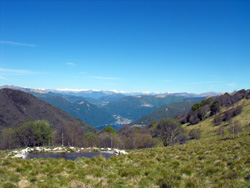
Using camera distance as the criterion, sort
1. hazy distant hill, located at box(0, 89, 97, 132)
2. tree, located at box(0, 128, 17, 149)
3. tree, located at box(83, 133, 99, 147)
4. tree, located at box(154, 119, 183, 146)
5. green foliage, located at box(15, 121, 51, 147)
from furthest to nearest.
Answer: hazy distant hill, located at box(0, 89, 97, 132) → tree, located at box(83, 133, 99, 147) → tree, located at box(154, 119, 183, 146) → tree, located at box(0, 128, 17, 149) → green foliage, located at box(15, 121, 51, 147)

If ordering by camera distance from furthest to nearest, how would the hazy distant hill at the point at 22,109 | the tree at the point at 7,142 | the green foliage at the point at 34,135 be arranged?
the hazy distant hill at the point at 22,109 < the tree at the point at 7,142 < the green foliage at the point at 34,135

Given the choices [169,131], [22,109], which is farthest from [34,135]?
[22,109]

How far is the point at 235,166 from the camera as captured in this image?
9.18 m

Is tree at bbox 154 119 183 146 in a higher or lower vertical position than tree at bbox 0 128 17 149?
higher

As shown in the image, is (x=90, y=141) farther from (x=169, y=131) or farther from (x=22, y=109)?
(x=22, y=109)

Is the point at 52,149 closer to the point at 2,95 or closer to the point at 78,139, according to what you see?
the point at 78,139

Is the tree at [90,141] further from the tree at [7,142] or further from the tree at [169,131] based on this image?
the tree at [169,131]

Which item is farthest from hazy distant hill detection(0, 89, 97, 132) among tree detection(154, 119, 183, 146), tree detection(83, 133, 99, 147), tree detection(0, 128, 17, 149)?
tree detection(154, 119, 183, 146)

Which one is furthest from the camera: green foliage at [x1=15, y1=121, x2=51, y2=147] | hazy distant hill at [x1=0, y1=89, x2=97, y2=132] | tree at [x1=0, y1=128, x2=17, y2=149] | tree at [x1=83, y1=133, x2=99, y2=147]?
hazy distant hill at [x1=0, y1=89, x2=97, y2=132]

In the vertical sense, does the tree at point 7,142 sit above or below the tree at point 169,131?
below

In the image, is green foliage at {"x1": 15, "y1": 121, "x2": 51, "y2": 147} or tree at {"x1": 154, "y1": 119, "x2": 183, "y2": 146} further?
tree at {"x1": 154, "y1": 119, "x2": 183, "y2": 146}

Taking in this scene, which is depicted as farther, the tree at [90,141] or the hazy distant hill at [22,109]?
the hazy distant hill at [22,109]

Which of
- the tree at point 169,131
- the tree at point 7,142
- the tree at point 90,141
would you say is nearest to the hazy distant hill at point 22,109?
the tree at point 90,141

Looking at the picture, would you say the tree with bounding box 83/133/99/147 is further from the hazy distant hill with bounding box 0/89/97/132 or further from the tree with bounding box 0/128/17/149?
the hazy distant hill with bounding box 0/89/97/132
